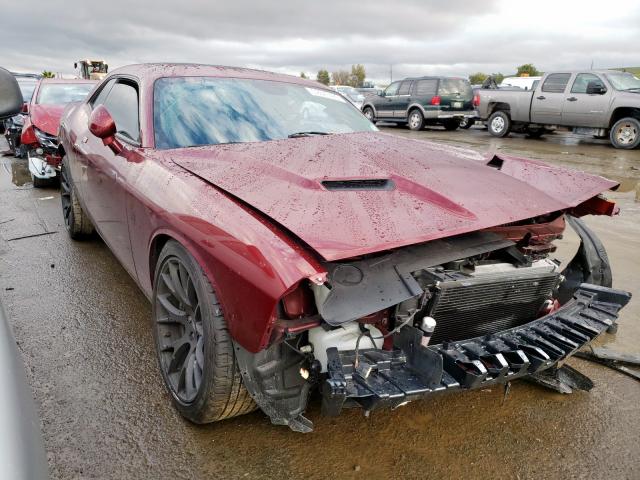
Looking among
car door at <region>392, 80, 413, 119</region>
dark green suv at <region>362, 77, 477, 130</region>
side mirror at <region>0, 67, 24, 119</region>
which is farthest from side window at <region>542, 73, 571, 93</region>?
side mirror at <region>0, 67, 24, 119</region>

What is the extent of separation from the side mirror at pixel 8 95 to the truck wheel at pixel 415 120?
1513 centimetres

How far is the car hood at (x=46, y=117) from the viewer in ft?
22.7

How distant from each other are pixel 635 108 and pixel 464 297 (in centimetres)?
1167

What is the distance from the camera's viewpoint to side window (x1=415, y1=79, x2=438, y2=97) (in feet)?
52.0

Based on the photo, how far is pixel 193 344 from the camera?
2.23 meters

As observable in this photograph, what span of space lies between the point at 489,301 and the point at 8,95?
2.15 metres

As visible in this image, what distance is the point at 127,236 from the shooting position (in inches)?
111

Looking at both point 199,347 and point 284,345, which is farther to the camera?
point 199,347

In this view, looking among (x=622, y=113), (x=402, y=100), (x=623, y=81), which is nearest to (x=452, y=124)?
(x=402, y=100)

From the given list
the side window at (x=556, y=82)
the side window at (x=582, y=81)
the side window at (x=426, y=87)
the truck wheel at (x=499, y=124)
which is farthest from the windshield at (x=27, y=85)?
A: the side window at (x=582, y=81)

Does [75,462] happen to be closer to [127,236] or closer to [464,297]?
[127,236]

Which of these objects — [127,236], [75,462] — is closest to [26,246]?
[127,236]

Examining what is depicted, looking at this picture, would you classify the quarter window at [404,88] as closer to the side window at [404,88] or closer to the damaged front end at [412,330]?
the side window at [404,88]

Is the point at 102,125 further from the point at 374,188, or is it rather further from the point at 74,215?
the point at 74,215
